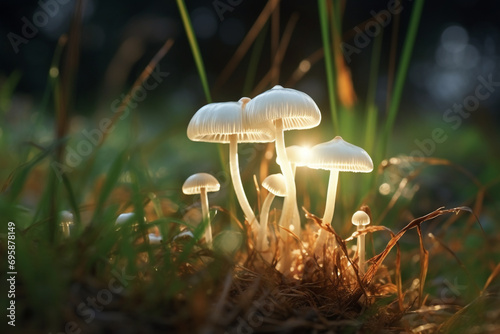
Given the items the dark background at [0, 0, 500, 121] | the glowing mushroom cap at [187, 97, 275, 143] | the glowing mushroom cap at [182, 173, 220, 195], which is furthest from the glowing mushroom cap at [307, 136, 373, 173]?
the dark background at [0, 0, 500, 121]

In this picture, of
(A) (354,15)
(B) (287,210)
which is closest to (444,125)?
(A) (354,15)

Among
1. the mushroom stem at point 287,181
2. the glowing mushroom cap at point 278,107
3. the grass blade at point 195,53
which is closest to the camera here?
the glowing mushroom cap at point 278,107

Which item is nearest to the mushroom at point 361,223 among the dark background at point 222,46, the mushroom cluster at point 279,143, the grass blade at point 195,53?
the mushroom cluster at point 279,143

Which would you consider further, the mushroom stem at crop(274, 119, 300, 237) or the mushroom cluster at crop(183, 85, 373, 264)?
the mushroom stem at crop(274, 119, 300, 237)

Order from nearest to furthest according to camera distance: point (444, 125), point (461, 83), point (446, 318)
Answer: point (446, 318)
point (444, 125)
point (461, 83)

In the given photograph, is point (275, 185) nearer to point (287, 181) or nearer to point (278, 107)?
point (287, 181)

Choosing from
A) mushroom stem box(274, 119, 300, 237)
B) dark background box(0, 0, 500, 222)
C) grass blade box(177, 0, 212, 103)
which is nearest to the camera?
mushroom stem box(274, 119, 300, 237)

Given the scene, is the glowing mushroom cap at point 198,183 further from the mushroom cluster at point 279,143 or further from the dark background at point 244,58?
the dark background at point 244,58

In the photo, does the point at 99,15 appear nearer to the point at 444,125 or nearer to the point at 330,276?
the point at 444,125

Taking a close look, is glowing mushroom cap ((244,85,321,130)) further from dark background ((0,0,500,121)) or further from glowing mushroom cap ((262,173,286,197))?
dark background ((0,0,500,121))
